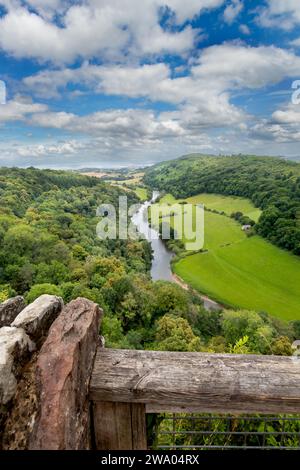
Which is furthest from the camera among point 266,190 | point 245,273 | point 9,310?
point 266,190

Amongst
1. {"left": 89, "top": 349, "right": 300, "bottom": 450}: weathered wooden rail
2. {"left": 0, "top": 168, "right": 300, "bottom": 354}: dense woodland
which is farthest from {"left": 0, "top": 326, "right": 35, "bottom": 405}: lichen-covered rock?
{"left": 0, "top": 168, "right": 300, "bottom": 354}: dense woodland

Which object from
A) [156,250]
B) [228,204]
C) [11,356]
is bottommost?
[156,250]

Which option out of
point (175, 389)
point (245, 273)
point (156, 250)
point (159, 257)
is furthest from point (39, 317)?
point (156, 250)

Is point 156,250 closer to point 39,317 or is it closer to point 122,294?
point 122,294

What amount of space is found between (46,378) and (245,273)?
53.4 m

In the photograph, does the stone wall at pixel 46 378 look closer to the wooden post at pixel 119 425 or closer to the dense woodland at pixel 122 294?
the wooden post at pixel 119 425

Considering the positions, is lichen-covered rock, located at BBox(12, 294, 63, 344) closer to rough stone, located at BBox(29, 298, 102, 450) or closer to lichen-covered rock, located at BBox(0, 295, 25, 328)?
rough stone, located at BBox(29, 298, 102, 450)

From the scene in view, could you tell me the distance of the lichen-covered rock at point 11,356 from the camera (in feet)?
4.86

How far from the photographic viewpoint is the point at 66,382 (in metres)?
1.54

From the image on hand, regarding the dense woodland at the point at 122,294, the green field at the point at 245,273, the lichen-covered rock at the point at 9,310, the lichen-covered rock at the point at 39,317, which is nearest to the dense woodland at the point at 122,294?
the dense woodland at the point at 122,294

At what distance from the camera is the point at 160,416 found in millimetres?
2729

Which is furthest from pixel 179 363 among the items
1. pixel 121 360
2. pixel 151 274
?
pixel 151 274

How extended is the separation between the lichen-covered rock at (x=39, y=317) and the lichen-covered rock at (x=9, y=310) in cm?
33
